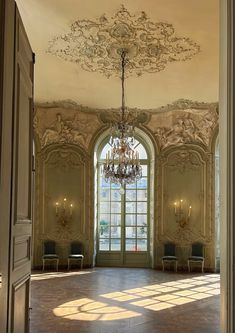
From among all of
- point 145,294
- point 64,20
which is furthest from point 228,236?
point 145,294

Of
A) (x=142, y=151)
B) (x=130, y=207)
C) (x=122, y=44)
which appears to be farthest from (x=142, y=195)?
(x=122, y=44)

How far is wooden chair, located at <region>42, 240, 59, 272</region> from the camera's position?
510 inches

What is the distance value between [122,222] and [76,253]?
1.94m

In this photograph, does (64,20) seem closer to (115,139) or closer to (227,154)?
(115,139)

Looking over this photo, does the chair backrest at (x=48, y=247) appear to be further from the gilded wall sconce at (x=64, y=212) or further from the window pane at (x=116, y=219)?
the window pane at (x=116, y=219)

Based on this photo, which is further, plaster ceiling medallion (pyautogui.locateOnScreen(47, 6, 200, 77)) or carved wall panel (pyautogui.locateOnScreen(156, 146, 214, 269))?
carved wall panel (pyautogui.locateOnScreen(156, 146, 214, 269))

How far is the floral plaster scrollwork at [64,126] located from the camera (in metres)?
13.1

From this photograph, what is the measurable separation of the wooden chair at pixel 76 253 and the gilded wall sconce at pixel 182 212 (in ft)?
10.9

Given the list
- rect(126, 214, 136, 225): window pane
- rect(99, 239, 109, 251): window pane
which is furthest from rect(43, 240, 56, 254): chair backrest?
rect(126, 214, 136, 225): window pane

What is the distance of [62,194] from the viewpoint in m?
13.7

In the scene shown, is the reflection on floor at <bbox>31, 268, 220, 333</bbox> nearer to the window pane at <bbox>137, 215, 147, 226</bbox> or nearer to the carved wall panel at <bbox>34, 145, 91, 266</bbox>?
the carved wall panel at <bbox>34, 145, 91, 266</bbox>

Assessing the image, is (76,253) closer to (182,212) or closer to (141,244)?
(141,244)

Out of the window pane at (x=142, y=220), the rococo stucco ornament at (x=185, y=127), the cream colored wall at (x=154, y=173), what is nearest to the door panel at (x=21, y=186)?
the cream colored wall at (x=154, y=173)

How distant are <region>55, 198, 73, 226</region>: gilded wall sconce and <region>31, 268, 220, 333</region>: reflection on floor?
78.2 inches
